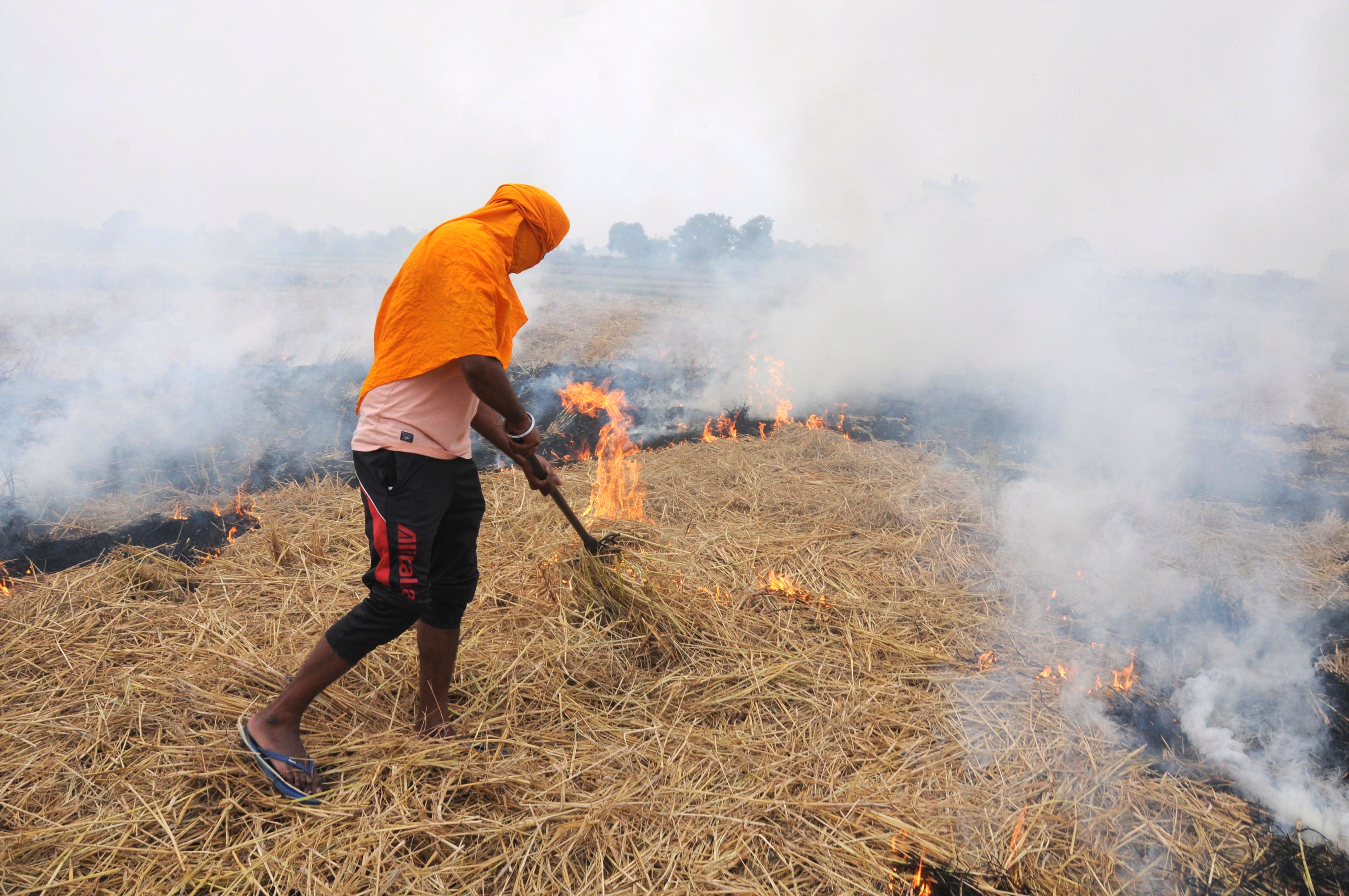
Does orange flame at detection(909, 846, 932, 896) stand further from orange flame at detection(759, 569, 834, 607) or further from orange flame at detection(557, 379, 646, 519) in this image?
orange flame at detection(557, 379, 646, 519)

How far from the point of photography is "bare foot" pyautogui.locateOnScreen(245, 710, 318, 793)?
6.14 feet

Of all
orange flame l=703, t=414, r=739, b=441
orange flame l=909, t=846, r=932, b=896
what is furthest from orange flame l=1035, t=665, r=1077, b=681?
orange flame l=703, t=414, r=739, b=441

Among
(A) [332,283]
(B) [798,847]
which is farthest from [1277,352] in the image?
(A) [332,283]

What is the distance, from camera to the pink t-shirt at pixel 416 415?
6.01ft

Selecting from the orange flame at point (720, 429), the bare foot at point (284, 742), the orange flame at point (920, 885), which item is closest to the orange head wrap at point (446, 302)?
the bare foot at point (284, 742)

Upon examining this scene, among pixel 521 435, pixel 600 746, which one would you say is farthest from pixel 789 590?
pixel 521 435

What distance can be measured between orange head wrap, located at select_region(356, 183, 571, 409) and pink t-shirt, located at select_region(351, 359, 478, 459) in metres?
0.05

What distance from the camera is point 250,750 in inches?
74.1

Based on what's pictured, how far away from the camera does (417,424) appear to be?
184 centimetres

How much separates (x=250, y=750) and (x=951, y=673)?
2.64 metres

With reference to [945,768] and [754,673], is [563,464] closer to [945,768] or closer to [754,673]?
[754,673]

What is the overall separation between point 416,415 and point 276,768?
1171mm

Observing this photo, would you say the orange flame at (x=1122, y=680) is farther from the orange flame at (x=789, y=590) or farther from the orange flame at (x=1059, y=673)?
the orange flame at (x=789, y=590)

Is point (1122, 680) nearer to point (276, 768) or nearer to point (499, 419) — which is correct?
point (499, 419)
